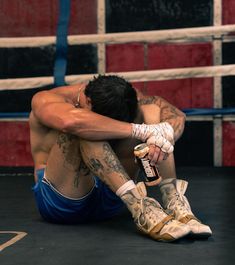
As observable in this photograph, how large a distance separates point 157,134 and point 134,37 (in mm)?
2465

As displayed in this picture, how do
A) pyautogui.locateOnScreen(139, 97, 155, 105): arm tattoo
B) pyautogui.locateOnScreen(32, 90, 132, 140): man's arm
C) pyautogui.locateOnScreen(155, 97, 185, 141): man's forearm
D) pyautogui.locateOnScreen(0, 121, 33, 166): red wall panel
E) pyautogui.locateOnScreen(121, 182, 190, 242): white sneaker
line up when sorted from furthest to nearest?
pyautogui.locateOnScreen(0, 121, 33, 166): red wall panel < pyautogui.locateOnScreen(139, 97, 155, 105): arm tattoo < pyautogui.locateOnScreen(155, 97, 185, 141): man's forearm < pyautogui.locateOnScreen(32, 90, 132, 140): man's arm < pyautogui.locateOnScreen(121, 182, 190, 242): white sneaker

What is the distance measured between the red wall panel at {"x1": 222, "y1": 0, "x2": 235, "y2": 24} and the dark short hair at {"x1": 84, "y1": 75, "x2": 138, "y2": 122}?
2.47 metres

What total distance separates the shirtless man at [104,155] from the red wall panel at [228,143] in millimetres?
2147

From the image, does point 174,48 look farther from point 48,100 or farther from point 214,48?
point 48,100

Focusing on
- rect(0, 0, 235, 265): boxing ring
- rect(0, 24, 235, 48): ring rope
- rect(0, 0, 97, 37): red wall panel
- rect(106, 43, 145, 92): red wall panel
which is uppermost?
rect(0, 0, 97, 37): red wall panel

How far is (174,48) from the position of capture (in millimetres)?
5480

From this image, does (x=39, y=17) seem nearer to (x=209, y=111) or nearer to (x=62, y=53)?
(x=62, y=53)

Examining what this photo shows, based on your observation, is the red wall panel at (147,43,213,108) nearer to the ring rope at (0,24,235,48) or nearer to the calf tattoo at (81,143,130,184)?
the ring rope at (0,24,235,48)

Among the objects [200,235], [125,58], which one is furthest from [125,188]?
[125,58]

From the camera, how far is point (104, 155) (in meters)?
3.07

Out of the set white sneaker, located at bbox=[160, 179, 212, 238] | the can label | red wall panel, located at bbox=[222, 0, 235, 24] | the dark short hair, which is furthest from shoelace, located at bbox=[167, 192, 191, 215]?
red wall panel, located at bbox=[222, 0, 235, 24]

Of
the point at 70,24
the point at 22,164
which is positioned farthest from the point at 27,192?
the point at 70,24

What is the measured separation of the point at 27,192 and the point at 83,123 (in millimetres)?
1557

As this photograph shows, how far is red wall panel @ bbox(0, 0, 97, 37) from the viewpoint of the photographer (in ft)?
18.2
